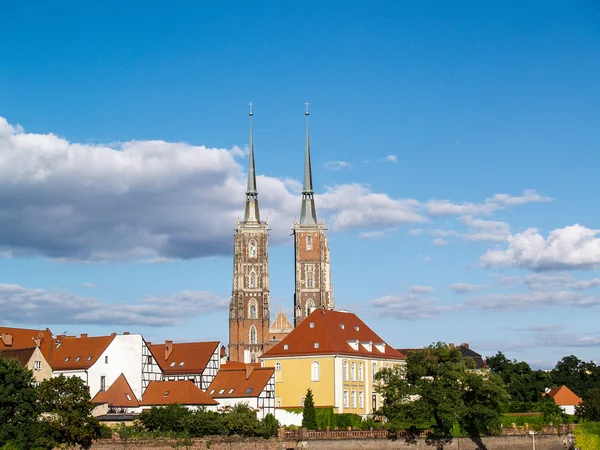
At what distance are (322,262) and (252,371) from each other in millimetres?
51338

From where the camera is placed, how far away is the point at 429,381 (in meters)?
59.7

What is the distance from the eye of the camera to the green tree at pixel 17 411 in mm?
51594

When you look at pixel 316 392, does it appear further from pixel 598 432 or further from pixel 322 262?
pixel 322 262

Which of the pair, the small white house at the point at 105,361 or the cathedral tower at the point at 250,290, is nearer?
the small white house at the point at 105,361

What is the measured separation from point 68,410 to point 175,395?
1529 cm

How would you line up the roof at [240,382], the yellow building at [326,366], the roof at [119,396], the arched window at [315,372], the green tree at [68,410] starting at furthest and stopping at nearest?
the arched window at [315,372] < the yellow building at [326,366] < the roof at [240,382] < the roof at [119,396] < the green tree at [68,410]

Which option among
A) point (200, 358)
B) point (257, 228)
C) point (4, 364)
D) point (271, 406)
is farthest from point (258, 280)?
point (4, 364)

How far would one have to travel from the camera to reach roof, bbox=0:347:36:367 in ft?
218

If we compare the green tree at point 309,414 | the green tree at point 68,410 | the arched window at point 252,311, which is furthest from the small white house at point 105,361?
the arched window at point 252,311

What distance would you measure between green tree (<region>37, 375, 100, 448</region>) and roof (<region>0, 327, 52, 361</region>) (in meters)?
19.6

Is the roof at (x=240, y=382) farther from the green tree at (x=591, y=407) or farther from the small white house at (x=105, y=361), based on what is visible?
the green tree at (x=591, y=407)

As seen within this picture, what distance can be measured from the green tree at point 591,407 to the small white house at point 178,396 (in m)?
30.0

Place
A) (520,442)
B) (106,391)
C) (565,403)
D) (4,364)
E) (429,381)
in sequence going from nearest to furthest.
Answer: (4,364)
(429,381)
(520,442)
(106,391)
(565,403)

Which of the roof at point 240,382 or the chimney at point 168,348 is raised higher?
the chimney at point 168,348
